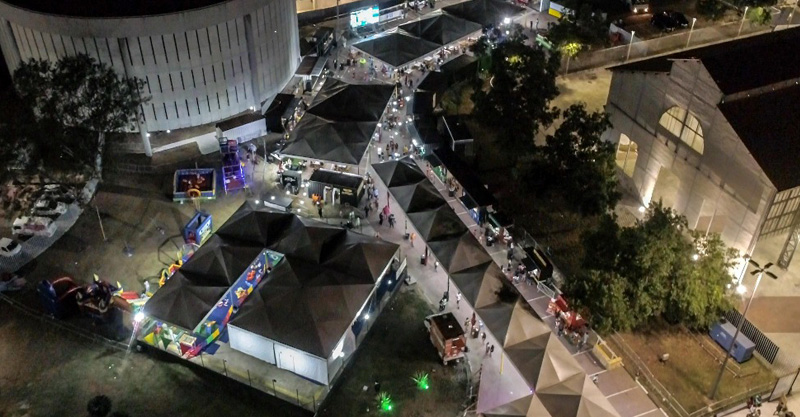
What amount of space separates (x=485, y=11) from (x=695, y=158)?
106ft

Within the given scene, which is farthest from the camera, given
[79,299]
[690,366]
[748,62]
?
[748,62]

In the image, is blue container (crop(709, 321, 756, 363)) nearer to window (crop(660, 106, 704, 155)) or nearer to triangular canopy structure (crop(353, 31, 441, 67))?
window (crop(660, 106, 704, 155))

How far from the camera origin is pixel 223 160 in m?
47.2

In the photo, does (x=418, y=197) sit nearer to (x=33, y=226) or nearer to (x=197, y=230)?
(x=197, y=230)

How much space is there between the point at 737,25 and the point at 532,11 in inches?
811

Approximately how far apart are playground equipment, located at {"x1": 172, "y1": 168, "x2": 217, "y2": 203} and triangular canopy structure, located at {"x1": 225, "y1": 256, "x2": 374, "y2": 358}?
479 inches

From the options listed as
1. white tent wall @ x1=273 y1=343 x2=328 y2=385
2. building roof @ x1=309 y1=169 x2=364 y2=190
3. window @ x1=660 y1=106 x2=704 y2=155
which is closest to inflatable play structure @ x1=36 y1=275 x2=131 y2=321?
white tent wall @ x1=273 y1=343 x2=328 y2=385

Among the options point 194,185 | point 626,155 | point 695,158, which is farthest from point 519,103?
point 194,185

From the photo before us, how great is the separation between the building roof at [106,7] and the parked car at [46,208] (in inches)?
525

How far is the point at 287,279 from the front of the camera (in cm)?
3384

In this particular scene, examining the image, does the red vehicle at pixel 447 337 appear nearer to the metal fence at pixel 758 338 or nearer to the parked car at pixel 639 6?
the metal fence at pixel 758 338

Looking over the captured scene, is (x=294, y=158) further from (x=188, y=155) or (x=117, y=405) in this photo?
(x=117, y=405)

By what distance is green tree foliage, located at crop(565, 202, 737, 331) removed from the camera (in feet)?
104

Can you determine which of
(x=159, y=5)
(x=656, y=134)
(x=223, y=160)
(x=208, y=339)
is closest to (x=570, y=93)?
(x=656, y=134)
